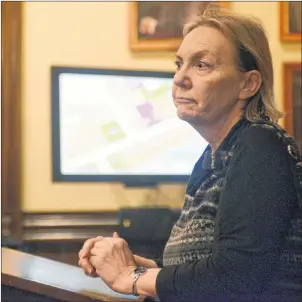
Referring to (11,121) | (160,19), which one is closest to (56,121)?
(11,121)

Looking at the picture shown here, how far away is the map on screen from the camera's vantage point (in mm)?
1775

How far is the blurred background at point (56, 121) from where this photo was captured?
1.80 metres

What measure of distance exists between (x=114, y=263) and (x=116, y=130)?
1036mm

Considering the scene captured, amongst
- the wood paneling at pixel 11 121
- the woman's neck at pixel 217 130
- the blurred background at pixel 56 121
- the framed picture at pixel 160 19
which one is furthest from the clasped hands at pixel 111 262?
the framed picture at pixel 160 19

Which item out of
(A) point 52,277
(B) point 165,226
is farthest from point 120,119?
(A) point 52,277

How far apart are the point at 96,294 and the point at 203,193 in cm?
21

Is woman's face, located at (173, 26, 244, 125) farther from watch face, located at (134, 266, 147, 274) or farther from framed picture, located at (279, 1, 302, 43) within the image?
framed picture, located at (279, 1, 302, 43)

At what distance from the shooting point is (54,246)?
1824 millimetres

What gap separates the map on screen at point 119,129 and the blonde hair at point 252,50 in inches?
37.3

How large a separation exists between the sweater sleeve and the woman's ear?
122 millimetres

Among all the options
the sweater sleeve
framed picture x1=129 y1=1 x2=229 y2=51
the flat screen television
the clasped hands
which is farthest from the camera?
framed picture x1=129 y1=1 x2=229 y2=51

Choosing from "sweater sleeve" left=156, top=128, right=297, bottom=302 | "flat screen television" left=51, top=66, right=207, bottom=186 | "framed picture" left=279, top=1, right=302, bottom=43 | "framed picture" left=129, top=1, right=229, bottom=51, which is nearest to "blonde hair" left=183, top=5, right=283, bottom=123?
"sweater sleeve" left=156, top=128, right=297, bottom=302

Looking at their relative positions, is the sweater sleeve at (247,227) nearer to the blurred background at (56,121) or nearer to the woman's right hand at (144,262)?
the woman's right hand at (144,262)

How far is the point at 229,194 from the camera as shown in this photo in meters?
0.68
